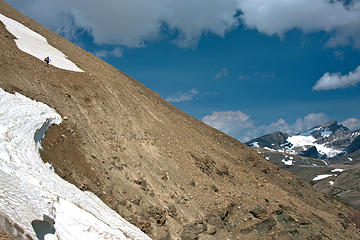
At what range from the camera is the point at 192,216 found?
2478 cm

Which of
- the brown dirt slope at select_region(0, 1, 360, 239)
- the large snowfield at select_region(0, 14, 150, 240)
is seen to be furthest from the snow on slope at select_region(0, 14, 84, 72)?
the large snowfield at select_region(0, 14, 150, 240)

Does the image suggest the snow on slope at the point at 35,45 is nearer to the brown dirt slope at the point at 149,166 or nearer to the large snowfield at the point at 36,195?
the brown dirt slope at the point at 149,166

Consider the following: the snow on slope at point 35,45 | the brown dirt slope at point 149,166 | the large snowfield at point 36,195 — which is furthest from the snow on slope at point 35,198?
the snow on slope at point 35,45

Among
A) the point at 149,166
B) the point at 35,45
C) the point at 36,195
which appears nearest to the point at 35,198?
the point at 36,195

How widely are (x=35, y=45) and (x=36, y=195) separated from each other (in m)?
31.0

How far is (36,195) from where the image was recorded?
43.6 feet

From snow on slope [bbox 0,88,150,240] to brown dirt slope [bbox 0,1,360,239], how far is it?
2.09m

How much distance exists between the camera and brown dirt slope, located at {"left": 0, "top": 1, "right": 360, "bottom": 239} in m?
23.0

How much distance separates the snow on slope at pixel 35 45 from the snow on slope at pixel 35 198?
46.2 feet

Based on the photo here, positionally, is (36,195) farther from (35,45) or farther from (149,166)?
(35,45)

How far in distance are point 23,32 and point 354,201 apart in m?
143

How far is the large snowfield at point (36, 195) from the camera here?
35.6ft

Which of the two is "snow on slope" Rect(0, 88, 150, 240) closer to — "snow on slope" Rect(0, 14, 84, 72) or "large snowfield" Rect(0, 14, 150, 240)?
"large snowfield" Rect(0, 14, 150, 240)

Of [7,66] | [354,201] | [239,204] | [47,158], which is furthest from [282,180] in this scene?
[354,201]
